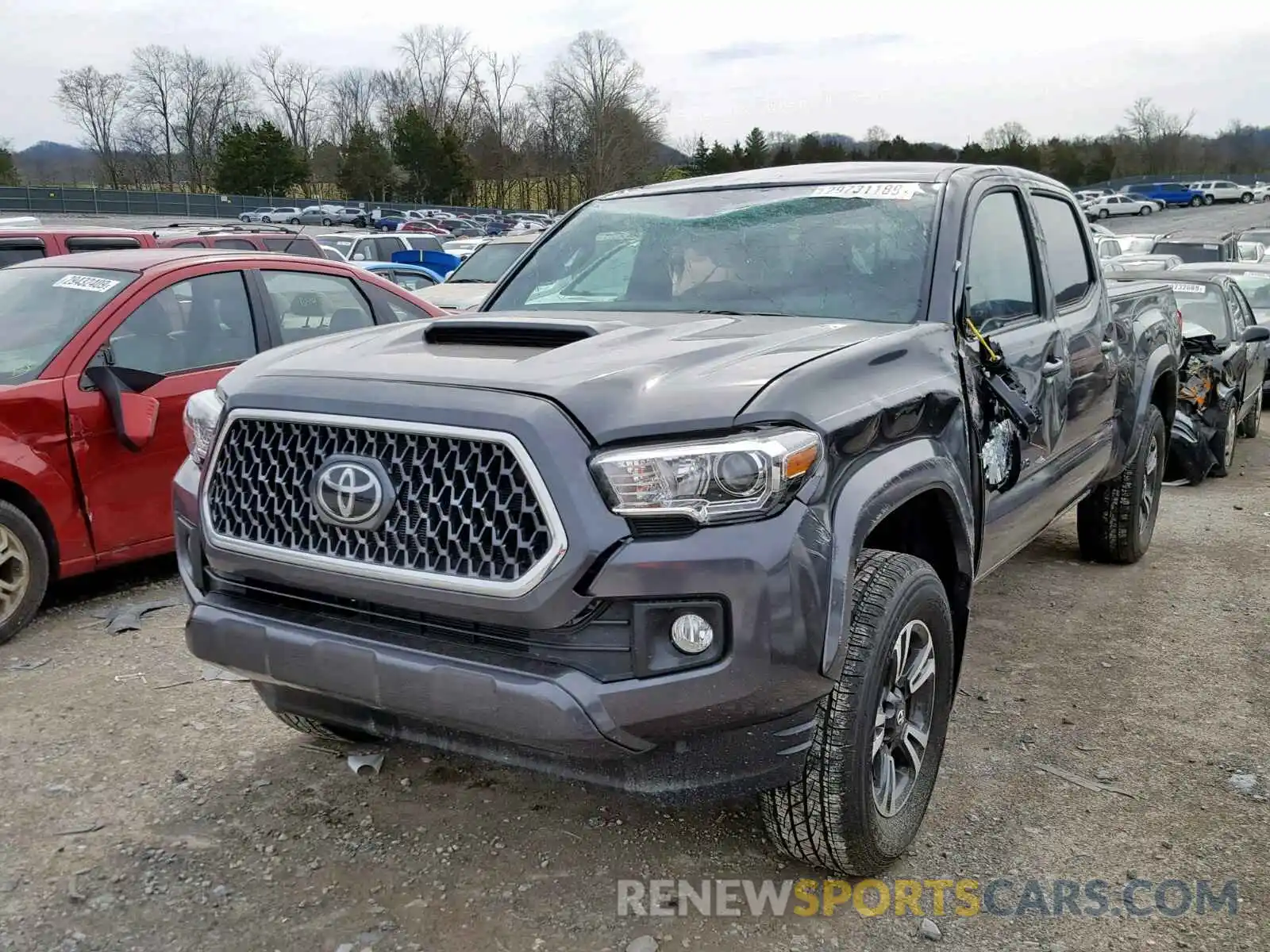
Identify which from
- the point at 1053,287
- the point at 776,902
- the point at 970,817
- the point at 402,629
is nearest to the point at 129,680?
the point at 402,629

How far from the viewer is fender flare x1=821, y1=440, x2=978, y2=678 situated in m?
2.46

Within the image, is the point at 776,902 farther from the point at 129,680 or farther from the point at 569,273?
the point at 129,680

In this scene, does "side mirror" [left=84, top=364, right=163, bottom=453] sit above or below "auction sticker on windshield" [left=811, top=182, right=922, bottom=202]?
below

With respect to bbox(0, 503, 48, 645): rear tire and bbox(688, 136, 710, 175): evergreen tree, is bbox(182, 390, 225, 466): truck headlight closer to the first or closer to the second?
bbox(0, 503, 48, 645): rear tire

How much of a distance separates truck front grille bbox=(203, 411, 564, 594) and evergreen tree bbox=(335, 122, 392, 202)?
82.5 m

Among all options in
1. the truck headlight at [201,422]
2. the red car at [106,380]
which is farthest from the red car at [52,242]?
the truck headlight at [201,422]

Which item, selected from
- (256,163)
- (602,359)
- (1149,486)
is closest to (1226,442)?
(1149,486)

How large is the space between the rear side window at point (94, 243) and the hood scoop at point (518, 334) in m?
7.54

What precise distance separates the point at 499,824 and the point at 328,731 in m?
0.72

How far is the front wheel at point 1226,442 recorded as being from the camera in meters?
8.95

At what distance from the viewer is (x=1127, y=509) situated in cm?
593

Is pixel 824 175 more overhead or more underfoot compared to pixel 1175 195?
more underfoot

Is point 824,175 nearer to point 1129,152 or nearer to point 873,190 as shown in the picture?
point 873,190

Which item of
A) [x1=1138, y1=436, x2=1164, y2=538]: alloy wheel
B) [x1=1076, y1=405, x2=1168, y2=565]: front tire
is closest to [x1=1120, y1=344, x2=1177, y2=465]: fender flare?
[x1=1076, y1=405, x2=1168, y2=565]: front tire
